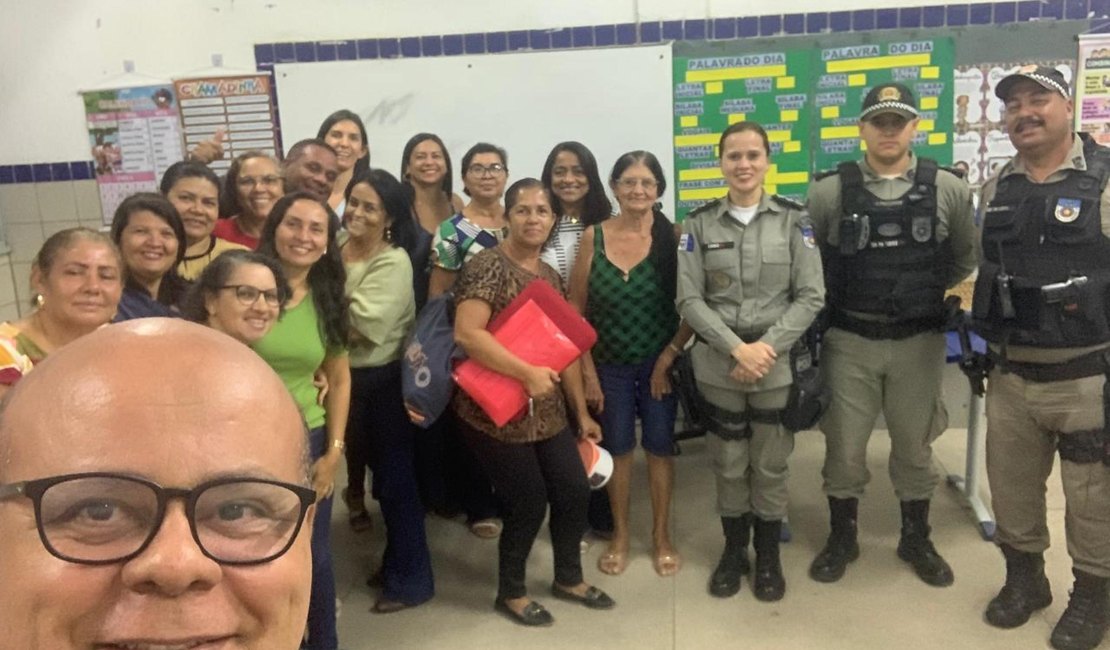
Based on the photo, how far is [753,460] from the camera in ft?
9.75

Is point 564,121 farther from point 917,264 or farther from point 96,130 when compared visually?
point 96,130

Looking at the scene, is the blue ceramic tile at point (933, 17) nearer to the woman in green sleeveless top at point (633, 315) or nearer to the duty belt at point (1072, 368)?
the woman in green sleeveless top at point (633, 315)

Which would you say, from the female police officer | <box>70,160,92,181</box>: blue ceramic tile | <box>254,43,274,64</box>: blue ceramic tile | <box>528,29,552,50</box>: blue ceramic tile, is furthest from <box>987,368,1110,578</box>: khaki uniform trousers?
<box>70,160,92,181</box>: blue ceramic tile

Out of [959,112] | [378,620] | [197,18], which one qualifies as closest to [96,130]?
[197,18]

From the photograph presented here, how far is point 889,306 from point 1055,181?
62 cm

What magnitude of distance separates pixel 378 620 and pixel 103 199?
9.87ft

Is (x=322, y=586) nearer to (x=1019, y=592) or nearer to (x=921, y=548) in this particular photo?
(x=921, y=548)

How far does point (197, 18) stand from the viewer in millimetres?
4434

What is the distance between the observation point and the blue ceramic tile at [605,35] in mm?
4199

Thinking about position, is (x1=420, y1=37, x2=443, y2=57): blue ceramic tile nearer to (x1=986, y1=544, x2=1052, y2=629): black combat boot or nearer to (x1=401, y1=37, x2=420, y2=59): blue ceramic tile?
(x1=401, y1=37, x2=420, y2=59): blue ceramic tile

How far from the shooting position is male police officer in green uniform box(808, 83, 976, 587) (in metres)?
2.83

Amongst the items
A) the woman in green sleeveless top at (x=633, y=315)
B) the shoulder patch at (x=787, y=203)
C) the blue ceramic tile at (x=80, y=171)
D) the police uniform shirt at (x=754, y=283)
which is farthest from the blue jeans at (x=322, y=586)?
the blue ceramic tile at (x=80, y=171)

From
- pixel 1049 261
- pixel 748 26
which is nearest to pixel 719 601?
pixel 1049 261

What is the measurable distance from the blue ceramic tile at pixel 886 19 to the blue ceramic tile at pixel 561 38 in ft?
4.83
